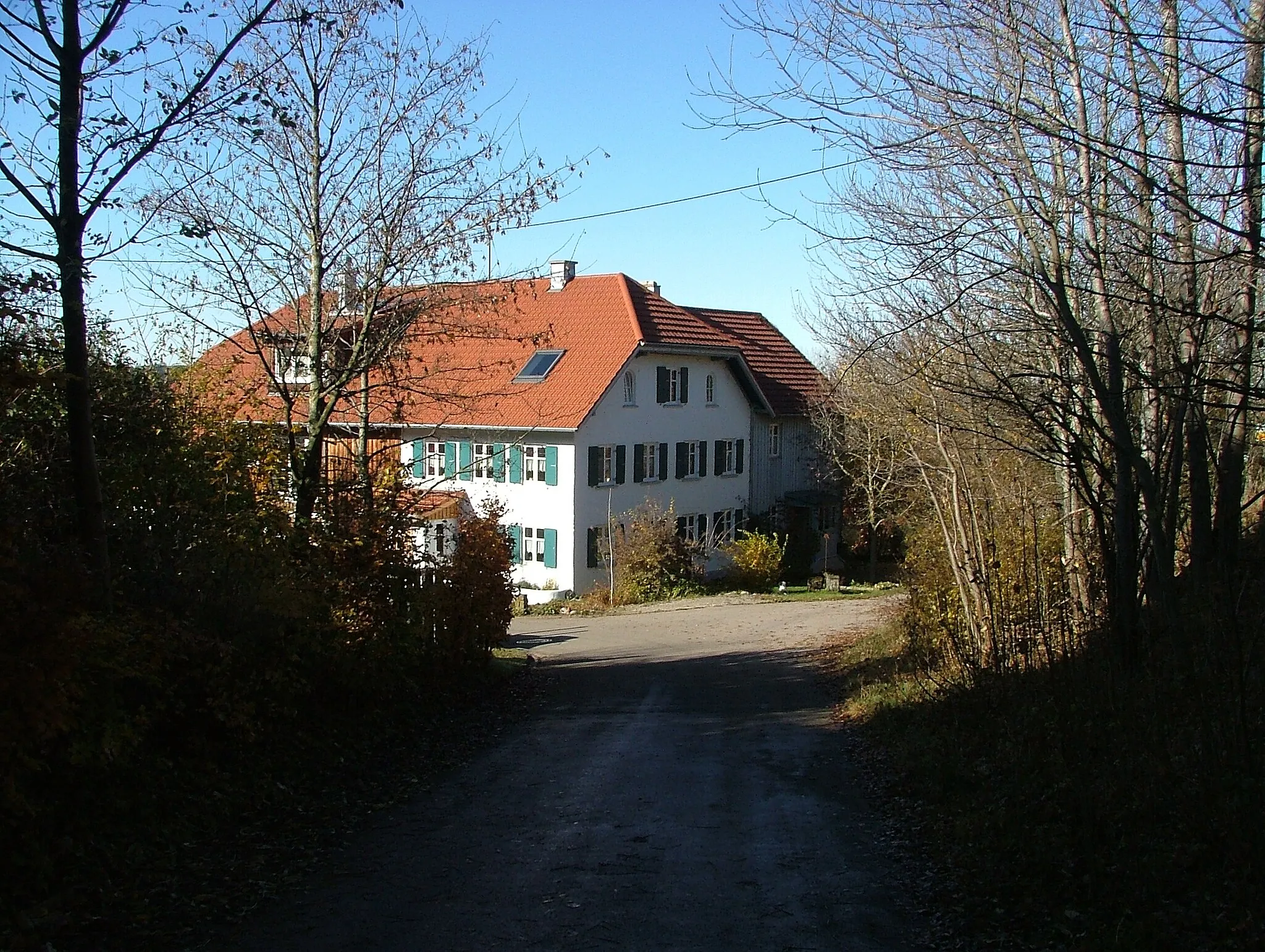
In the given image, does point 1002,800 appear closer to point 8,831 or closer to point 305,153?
point 8,831

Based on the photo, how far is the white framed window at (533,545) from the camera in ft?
120

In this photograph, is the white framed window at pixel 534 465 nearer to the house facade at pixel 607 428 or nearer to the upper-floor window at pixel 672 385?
the house facade at pixel 607 428

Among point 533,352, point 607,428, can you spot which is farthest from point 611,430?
point 533,352

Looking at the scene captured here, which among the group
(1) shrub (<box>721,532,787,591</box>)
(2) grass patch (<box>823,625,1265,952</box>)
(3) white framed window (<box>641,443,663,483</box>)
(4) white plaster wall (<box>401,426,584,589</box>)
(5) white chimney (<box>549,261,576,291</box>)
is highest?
(5) white chimney (<box>549,261,576,291</box>)

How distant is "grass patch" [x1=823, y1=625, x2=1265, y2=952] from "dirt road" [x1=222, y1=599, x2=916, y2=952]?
0.48m

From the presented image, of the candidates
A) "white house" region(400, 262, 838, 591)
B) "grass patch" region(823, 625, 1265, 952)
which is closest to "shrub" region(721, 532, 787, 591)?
"white house" region(400, 262, 838, 591)

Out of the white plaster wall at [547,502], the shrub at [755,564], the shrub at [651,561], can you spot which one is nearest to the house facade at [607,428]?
the white plaster wall at [547,502]

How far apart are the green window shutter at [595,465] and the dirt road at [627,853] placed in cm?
2227

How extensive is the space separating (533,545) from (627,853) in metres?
29.5

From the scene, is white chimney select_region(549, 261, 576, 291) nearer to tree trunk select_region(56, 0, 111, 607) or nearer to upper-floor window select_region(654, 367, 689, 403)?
upper-floor window select_region(654, 367, 689, 403)

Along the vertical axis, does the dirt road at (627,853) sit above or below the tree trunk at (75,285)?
below

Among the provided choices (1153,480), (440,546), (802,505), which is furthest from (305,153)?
(802,505)

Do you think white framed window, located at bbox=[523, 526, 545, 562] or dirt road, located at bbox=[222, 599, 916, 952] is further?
white framed window, located at bbox=[523, 526, 545, 562]

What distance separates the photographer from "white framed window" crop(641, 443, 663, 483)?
3875 cm
